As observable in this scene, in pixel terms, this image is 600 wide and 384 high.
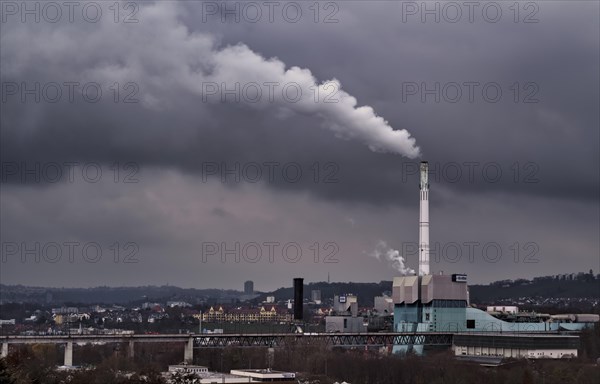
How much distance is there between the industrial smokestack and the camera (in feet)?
454

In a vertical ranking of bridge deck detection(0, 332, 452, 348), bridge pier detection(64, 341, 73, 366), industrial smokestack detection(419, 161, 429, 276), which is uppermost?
industrial smokestack detection(419, 161, 429, 276)

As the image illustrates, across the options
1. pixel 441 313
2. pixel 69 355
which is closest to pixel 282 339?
pixel 441 313

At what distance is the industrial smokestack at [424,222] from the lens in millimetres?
138500

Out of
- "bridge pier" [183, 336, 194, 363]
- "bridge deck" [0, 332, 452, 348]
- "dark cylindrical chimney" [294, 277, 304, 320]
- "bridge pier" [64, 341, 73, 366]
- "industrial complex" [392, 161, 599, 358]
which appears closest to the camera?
"bridge pier" [64, 341, 73, 366]

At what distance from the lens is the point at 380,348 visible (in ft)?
493

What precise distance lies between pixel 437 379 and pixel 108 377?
105ft

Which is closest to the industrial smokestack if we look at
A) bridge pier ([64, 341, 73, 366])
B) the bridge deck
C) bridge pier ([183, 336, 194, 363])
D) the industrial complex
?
the industrial complex

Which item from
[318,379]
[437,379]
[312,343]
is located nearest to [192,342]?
[312,343]

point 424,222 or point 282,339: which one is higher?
point 424,222

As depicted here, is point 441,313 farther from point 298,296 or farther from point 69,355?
point 69,355

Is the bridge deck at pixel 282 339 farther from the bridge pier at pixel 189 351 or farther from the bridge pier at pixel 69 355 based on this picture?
the bridge pier at pixel 69 355

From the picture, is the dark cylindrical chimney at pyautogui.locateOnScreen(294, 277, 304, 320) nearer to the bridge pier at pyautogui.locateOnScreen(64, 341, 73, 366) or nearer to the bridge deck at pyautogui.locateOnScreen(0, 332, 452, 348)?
the bridge deck at pyautogui.locateOnScreen(0, 332, 452, 348)

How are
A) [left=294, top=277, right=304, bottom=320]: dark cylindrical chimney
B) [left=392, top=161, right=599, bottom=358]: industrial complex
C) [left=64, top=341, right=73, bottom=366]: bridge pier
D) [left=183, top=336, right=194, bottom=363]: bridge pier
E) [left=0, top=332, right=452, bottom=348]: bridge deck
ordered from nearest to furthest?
1. [left=64, top=341, right=73, bottom=366]: bridge pier
2. [left=183, top=336, right=194, bottom=363]: bridge pier
3. [left=0, top=332, right=452, bottom=348]: bridge deck
4. [left=392, top=161, right=599, bottom=358]: industrial complex
5. [left=294, top=277, right=304, bottom=320]: dark cylindrical chimney

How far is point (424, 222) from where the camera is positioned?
140 meters
